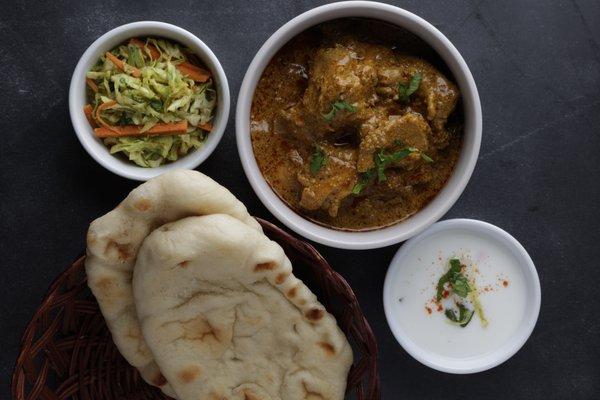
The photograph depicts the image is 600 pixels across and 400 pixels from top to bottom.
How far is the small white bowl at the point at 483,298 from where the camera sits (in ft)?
11.4

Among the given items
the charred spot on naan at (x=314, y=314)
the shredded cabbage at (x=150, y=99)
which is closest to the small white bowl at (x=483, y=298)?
the charred spot on naan at (x=314, y=314)

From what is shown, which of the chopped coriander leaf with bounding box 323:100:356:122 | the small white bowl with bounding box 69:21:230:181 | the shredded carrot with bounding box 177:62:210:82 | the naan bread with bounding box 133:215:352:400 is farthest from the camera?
the shredded carrot with bounding box 177:62:210:82

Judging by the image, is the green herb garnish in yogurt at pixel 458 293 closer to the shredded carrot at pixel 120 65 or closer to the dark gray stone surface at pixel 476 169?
the dark gray stone surface at pixel 476 169

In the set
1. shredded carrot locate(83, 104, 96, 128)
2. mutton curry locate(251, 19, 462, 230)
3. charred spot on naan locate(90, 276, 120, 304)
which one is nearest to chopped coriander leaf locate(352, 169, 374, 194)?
mutton curry locate(251, 19, 462, 230)

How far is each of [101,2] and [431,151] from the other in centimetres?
170

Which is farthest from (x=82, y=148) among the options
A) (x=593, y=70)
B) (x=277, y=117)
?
(x=593, y=70)

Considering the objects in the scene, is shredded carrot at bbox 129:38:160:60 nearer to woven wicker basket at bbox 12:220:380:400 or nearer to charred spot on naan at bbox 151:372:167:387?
woven wicker basket at bbox 12:220:380:400

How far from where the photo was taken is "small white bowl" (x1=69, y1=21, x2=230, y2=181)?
3146 millimetres

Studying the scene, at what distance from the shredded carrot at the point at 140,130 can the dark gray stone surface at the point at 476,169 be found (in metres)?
0.31

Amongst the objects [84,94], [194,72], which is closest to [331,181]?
[194,72]

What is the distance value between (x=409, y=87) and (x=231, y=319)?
4.01 feet

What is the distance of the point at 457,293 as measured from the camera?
3.48 meters

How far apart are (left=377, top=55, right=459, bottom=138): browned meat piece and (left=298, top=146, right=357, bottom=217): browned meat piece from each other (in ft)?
1.04

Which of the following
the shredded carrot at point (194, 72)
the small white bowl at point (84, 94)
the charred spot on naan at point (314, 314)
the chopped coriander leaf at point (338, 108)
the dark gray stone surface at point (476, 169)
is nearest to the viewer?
the chopped coriander leaf at point (338, 108)
